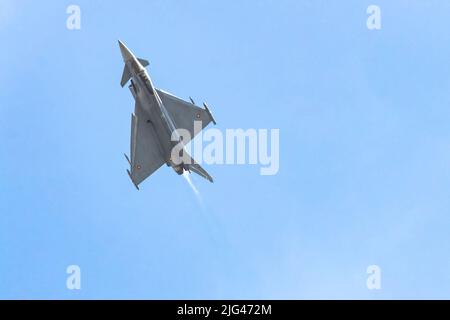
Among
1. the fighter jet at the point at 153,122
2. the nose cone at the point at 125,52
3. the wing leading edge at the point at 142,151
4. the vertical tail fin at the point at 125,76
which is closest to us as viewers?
the fighter jet at the point at 153,122

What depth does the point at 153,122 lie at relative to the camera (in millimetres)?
64750

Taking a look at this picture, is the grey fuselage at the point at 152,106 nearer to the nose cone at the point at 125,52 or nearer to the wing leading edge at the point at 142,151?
the nose cone at the point at 125,52

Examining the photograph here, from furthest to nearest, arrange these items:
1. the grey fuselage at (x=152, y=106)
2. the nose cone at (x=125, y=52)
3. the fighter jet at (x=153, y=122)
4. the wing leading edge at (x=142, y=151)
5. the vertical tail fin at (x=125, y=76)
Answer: the wing leading edge at (x=142, y=151), the vertical tail fin at (x=125, y=76), the nose cone at (x=125, y=52), the fighter jet at (x=153, y=122), the grey fuselage at (x=152, y=106)

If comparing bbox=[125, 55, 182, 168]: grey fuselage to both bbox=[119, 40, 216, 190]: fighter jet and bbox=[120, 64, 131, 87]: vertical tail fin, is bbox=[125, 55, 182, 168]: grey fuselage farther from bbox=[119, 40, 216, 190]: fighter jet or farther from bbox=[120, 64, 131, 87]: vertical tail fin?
bbox=[120, 64, 131, 87]: vertical tail fin

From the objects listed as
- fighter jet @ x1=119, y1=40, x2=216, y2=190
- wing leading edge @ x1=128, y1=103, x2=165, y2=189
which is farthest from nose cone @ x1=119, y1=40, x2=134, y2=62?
wing leading edge @ x1=128, y1=103, x2=165, y2=189

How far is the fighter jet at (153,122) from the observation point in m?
64.0

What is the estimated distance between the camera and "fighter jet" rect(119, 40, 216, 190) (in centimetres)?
6397

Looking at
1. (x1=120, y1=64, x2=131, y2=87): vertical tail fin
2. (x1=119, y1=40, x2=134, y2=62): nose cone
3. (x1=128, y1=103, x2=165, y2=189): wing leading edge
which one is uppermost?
(x1=119, y1=40, x2=134, y2=62): nose cone

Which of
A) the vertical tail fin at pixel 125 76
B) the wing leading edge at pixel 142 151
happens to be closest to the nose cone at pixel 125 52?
the vertical tail fin at pixel 125 76

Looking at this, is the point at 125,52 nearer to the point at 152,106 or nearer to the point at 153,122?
the point at 152,106

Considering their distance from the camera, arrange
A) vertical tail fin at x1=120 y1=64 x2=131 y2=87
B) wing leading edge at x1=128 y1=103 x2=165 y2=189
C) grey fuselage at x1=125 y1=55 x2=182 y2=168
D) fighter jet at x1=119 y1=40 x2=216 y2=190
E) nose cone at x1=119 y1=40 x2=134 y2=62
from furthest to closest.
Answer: wing leading edge at x1=128 y1=103 x2=165 y2=189
vertical tail fin at x1=120 y1=64 x2=131 y2=87
nose cone at x1=119 y1=40 x2=134 y2=62
fighter jet at x1=119 y1=40 x2=216 y2=190
grey fuselage at x1=125 y1=55 x2=182 y2=168

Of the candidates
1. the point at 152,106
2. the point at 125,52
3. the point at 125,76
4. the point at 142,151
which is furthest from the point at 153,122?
the point at 125,52
